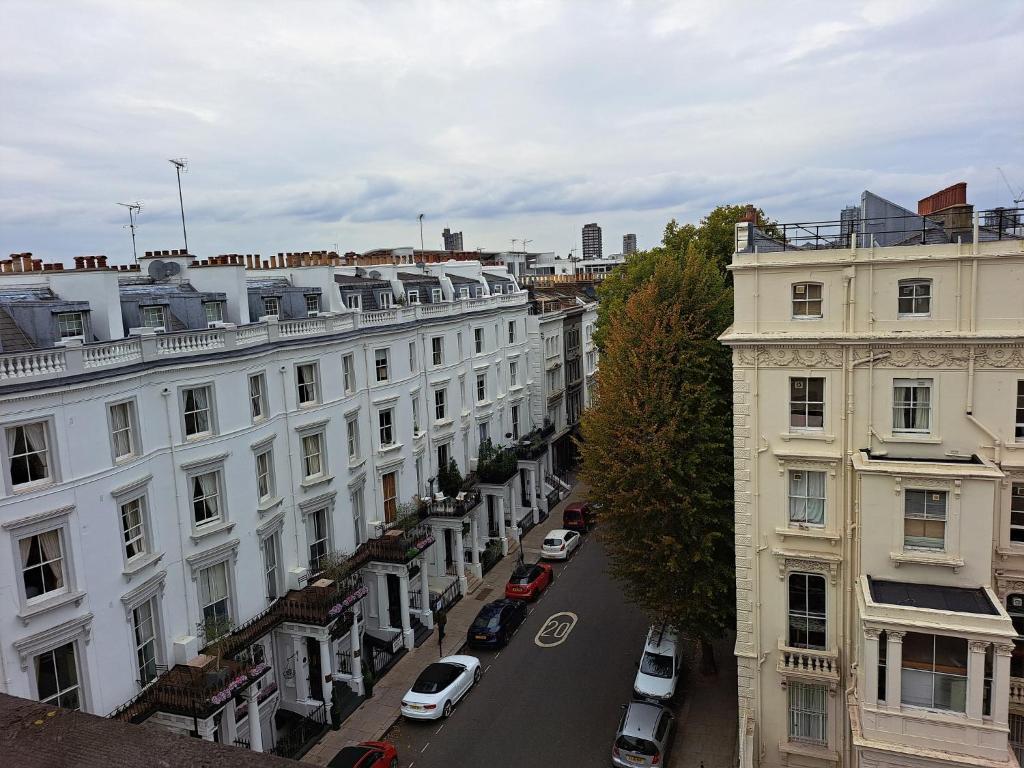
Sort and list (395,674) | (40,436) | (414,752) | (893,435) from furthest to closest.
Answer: (395,674) → (414,752) → (893,435) → (40,436)

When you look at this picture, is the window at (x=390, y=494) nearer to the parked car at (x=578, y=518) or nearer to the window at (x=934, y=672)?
the parked car at (x=578, y=518)

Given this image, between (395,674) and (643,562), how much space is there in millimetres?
10821

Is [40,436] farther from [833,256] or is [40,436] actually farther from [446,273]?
[446,273]

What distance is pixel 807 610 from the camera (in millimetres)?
19391

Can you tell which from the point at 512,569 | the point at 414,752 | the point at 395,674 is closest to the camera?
the point at 414,752

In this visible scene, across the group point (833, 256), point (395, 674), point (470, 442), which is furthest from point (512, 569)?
point (833, 256)

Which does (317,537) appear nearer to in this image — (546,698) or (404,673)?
(404,673)

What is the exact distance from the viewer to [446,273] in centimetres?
4369

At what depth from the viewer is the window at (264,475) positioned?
23.3 meters

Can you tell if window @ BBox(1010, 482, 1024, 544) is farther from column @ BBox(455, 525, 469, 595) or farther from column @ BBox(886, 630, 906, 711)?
column @ BBox(455, 525, 469, 595)

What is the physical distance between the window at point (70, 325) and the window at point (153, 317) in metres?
2.31

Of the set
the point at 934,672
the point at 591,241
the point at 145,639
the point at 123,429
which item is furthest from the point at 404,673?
the point at 591,241

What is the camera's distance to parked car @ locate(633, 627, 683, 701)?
2384 centimetres

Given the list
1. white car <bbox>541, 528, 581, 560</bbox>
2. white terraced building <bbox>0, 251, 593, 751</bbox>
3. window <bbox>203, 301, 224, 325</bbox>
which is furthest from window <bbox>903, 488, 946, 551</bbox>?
white car <bbox>541, 528, 581, 560</bbox>
